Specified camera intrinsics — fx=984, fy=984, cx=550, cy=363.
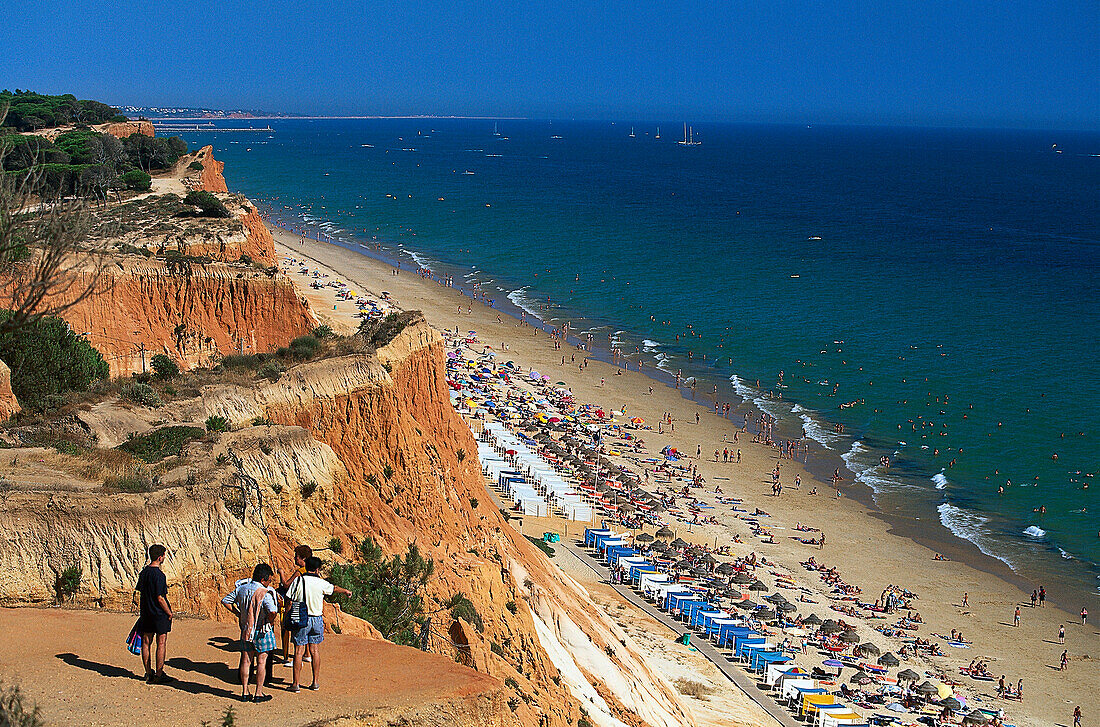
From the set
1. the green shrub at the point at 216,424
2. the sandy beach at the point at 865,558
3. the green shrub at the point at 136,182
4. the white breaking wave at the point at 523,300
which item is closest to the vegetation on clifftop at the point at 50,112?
the green shrub at the point at 136,182

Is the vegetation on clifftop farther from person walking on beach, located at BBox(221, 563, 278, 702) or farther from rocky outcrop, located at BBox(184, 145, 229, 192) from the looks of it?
person walking on beach, located at BBox(221, 563, 278, 702)

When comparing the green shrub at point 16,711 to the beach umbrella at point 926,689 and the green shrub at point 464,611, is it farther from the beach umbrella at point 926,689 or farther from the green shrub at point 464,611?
the beach umbrella at point 926,689

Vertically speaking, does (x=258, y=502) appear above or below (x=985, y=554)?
above

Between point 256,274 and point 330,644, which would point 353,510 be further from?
point 256,274

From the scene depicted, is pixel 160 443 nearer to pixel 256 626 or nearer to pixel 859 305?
pixel 256 626

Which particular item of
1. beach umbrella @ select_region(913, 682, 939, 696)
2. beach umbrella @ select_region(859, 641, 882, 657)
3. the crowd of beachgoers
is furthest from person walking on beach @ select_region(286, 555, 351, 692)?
beach umbrella @ select_region(859, 641, 882, 657)

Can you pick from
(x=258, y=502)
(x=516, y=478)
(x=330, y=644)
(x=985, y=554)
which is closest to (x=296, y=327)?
(x=516, y=478)

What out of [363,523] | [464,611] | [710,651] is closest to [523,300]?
[710,651]
